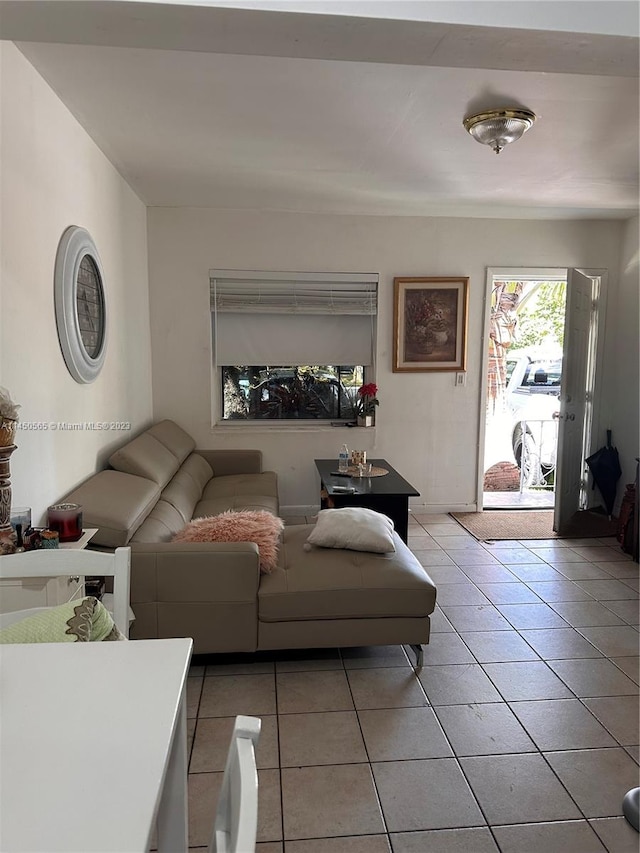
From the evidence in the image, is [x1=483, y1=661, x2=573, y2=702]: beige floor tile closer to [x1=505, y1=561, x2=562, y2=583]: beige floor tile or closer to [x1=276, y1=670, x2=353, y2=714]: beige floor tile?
[x1=276, y1=670, x2=353, y2=714]: beige floor tile

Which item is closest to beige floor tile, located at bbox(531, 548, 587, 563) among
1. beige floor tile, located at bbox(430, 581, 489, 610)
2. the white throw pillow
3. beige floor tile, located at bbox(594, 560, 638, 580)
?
beige floor tile, located at bbox(594, 560, 638, 580)

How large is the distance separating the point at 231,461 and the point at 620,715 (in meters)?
3.07

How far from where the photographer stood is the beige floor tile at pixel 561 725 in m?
2.14

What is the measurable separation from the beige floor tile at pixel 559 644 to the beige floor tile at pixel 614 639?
0.04 m

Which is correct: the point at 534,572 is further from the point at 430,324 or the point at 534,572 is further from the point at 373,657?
the point at 430,324

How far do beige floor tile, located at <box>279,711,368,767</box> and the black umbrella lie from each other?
343 cm

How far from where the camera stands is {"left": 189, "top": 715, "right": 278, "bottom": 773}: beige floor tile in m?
1.99

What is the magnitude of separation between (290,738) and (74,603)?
3.69 feet

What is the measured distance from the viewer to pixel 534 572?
379 centimetres

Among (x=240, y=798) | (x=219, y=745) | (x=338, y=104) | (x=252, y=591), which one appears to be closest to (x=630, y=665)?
(x=252, y=591)

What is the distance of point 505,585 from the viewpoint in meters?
3.56

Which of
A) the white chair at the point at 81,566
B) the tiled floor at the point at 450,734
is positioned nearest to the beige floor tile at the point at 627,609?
the tiled floor at the point at 450,734

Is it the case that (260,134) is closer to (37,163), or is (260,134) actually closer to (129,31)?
(37,163)

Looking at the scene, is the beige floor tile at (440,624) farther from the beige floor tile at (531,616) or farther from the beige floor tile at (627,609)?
the beige floor tile at (627,609)
